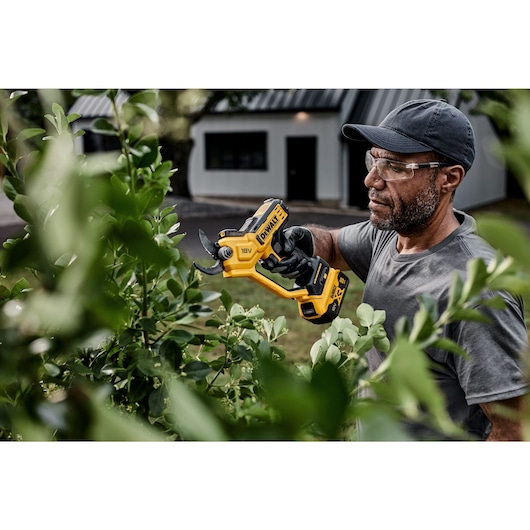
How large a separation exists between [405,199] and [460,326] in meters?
0.45

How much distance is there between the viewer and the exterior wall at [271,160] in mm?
12898

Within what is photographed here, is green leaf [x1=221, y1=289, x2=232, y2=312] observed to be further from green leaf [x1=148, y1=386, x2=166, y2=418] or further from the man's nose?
the man's nose

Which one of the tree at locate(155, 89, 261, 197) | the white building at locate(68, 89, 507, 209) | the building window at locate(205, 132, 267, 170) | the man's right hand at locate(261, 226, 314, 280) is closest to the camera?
the man's right hand at locate(261, 226, 314, 280)

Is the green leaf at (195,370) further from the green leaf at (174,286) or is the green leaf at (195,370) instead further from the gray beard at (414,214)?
the gray beard at (414,214)

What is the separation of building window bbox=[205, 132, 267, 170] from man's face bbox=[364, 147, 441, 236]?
12.3 metres

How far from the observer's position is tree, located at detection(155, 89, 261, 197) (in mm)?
11016

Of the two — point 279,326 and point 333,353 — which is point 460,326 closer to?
point 279,326

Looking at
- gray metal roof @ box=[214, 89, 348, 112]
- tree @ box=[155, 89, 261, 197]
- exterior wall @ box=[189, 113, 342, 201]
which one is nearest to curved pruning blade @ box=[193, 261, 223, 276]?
tree @ box=[155, 89, 261, 197]

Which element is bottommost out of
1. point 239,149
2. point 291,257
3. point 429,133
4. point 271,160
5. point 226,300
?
point 271,160

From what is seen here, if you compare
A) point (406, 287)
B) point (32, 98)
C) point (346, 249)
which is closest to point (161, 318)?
point (406, 287)

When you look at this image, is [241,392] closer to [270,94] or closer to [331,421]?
[331,421]

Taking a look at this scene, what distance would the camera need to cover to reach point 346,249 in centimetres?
203

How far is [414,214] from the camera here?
1624 mm

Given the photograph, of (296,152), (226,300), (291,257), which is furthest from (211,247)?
(296,152)
